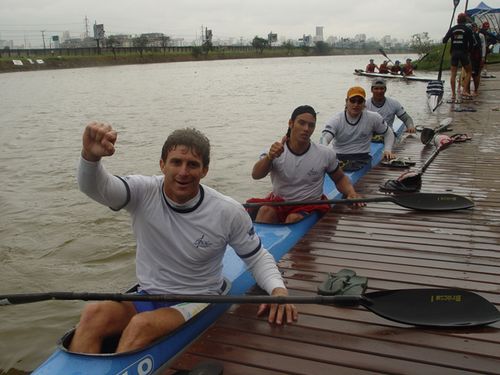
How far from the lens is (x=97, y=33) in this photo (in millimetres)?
88062

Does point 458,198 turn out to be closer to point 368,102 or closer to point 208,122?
point 368,102

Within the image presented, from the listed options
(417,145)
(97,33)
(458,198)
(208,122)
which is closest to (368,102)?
(417,145)

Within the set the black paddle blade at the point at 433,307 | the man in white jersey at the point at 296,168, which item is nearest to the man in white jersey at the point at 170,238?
the black paddle blade at the point at 433,307

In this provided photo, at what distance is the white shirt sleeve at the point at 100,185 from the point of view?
249 centimetres

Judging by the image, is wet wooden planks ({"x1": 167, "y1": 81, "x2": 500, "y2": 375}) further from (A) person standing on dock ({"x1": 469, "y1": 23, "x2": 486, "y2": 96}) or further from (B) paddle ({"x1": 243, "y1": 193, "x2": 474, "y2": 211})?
(A) person standing on dock ({"x1": 469, "y1": 23, "x2": 486, "y2": 96})

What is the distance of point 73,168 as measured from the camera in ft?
36.9

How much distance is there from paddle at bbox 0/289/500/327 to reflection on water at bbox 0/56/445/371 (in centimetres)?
191

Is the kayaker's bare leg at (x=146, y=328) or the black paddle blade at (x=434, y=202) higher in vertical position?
the kayaker's bare leg at (x=146, y=328)

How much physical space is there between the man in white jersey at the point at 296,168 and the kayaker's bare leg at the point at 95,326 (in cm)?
227

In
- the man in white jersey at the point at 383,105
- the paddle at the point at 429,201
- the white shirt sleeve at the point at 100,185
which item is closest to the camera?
the white shirt sleeve at the point at 100,185

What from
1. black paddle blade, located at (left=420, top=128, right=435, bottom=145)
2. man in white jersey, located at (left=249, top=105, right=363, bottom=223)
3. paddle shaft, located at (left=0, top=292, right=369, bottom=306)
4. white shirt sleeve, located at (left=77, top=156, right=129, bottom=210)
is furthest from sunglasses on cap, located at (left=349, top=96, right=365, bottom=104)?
white shirt sleeve, located at (left=77, top=156, right=129, bottom=210)

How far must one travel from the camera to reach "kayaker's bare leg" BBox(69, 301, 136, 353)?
8.66 ft

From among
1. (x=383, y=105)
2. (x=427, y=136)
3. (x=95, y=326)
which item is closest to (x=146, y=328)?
(x=95, y=326)

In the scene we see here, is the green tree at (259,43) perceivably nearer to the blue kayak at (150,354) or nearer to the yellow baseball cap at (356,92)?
the yellow baseball cap at (356,92)
